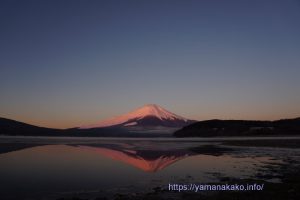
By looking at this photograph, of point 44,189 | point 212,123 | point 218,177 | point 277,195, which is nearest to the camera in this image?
point 277,195

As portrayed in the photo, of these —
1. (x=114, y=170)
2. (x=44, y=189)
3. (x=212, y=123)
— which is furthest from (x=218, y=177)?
(x=212, y=123)

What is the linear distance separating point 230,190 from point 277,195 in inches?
99.3

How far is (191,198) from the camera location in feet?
51.4

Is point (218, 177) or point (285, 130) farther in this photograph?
point (285, 130)

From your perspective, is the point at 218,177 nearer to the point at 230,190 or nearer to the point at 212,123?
the point at 230,190

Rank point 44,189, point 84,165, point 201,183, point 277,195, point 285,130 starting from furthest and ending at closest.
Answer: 1. point 285,130
2. point 84,165
3. point 201,183
4. point 44,189
5. point 277,195

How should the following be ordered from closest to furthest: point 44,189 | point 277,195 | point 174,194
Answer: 1. point 277,195
2. point 174,194
3. point 44,189

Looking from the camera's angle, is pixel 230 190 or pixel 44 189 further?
pixel 44 189

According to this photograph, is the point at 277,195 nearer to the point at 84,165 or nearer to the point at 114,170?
the point at 114,170

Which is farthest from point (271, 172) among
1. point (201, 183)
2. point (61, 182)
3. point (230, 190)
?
point (61, 182)

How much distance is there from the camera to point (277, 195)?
15.2m

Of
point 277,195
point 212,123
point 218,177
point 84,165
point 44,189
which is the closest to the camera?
point 277,195

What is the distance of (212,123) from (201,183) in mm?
171683

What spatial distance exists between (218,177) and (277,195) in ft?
24.1
